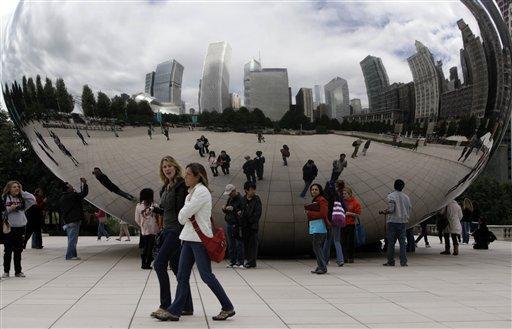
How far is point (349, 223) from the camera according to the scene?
10.9 m

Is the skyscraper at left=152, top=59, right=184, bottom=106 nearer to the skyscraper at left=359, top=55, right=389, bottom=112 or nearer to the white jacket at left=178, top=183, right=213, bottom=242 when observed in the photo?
the skyscraper at left=359, top=55, right=389, bottom=112

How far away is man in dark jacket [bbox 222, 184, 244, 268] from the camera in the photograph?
1008cm

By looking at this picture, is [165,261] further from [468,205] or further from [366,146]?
[468,205]

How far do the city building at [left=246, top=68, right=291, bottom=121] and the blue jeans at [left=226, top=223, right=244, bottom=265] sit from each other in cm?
212

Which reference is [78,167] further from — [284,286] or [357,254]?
[357,254]

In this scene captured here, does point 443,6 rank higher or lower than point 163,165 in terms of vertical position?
higher

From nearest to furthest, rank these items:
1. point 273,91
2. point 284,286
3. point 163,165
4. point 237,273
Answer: point 163,165, point 284,286, point 237,273, point 273,91

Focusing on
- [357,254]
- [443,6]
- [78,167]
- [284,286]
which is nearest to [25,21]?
[78,167]

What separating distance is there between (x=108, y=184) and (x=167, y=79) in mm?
2320

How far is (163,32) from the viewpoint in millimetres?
9922

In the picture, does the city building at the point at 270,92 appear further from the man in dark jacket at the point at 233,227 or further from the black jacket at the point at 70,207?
the black jacket at the point at 70,207

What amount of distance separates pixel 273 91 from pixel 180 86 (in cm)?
163

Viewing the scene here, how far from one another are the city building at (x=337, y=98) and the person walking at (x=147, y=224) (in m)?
3.42

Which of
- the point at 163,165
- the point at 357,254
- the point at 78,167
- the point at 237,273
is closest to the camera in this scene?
the point at 163,165
